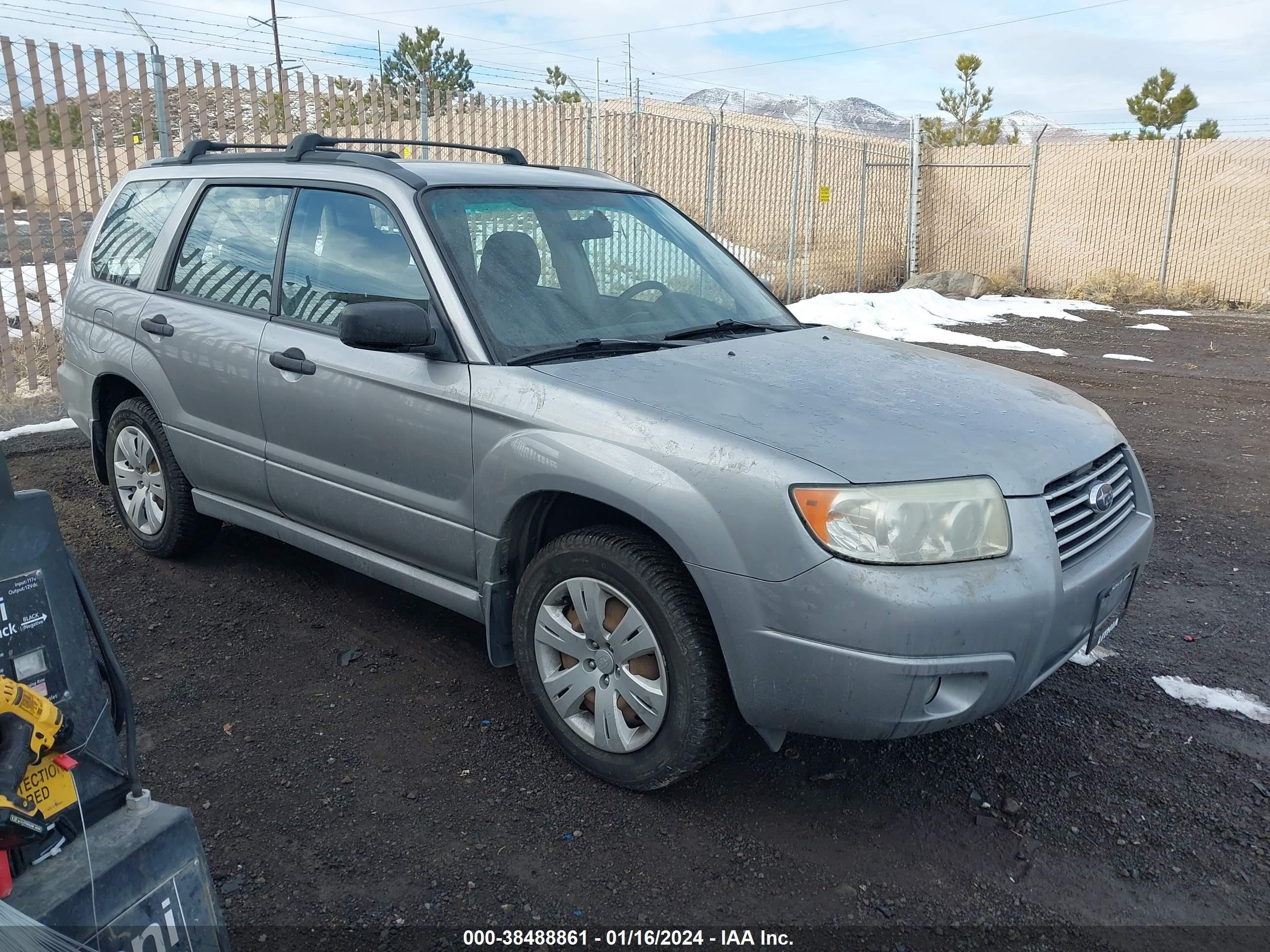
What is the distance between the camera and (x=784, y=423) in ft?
9.31

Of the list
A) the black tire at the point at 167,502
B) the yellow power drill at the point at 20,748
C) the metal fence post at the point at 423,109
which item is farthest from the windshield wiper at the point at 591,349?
the metal fence post at the point at 423,109

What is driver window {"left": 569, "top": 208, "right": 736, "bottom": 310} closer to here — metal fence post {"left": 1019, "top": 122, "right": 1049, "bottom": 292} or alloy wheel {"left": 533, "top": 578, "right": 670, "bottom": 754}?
alloy wheel {"left": 533, "top": 578, "right": 670, "bottom": 754}

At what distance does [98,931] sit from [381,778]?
1.49 metres

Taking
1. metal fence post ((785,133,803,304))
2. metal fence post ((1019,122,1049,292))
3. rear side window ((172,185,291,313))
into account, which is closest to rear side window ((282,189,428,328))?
rear side window ((172,185,291,313))

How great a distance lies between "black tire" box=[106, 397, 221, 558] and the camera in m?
4.63

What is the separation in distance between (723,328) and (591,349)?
709mm

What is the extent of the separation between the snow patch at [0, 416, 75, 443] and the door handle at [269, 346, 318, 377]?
4.56 meters

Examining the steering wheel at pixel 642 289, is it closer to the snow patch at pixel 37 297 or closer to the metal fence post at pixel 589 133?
the snow patch at pixel 37 297

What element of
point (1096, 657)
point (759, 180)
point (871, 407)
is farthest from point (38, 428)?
point (759, 180)

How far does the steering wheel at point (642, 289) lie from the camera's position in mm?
3846

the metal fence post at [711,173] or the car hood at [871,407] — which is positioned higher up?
the metal fence post at [711,173]

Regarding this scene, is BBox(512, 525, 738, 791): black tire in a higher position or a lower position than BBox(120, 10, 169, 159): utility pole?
lower

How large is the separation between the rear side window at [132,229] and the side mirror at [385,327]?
6.81 feet

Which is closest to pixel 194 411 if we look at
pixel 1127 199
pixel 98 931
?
pixel 98 931
